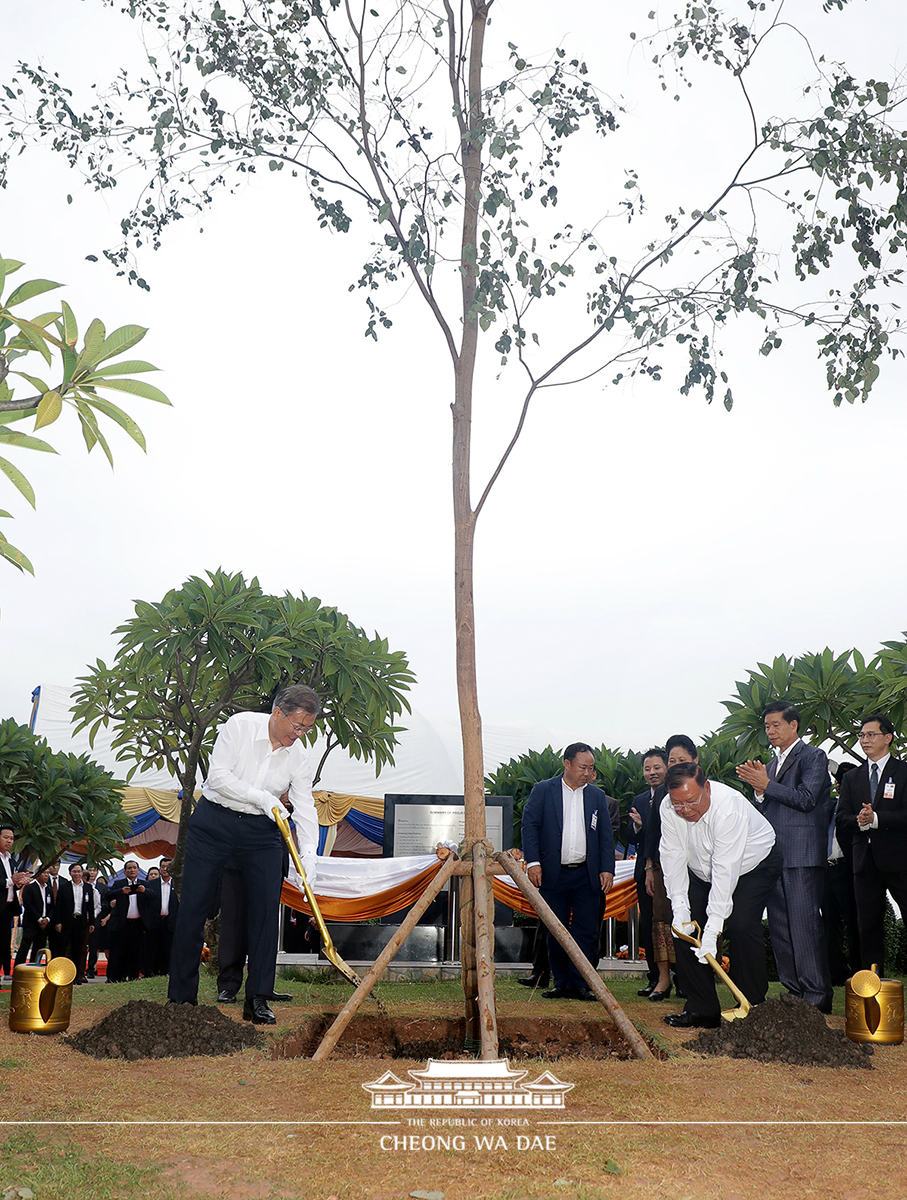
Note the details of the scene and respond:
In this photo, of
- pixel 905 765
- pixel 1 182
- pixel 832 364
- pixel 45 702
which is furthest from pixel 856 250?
pixel 45 702

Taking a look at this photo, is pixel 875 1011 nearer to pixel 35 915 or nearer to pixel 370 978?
pixel 370 978

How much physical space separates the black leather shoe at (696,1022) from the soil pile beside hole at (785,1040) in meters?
0.49

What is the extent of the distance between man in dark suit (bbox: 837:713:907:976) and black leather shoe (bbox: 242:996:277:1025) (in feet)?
12.6

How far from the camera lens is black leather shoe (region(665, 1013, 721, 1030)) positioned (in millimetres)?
5438

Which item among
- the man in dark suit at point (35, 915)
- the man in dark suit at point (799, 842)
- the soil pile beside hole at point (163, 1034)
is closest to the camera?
the soil pile beside hole at point (163, 1034)

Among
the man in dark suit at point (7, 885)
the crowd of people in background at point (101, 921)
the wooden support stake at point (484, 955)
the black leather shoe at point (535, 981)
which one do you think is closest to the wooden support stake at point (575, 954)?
the wooden support stake at point (484, 955)

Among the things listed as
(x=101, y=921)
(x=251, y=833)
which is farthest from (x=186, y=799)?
(x=101, y=921)

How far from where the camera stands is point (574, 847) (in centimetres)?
721

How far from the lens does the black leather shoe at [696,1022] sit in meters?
5.44

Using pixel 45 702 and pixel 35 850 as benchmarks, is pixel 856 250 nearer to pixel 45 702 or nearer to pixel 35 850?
pixel 35 850

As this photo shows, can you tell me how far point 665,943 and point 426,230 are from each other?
18.1 feet

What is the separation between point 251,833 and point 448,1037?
1.63 m

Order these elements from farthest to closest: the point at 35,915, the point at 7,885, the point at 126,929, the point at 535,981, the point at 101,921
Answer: the point at 101,921 < the point at 126,929 < the point at 35,915 < the point at 7,885 < the point at 535,981

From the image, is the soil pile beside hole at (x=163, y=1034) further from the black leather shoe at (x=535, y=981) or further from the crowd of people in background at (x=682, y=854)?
the black leather shoe at (x=535, y=981)
